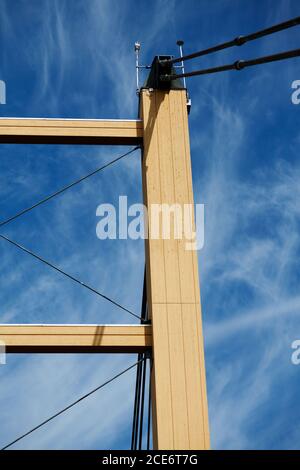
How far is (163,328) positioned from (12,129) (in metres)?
2.84

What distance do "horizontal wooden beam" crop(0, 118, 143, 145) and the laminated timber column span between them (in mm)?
227

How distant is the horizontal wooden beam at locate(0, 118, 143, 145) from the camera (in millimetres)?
8805

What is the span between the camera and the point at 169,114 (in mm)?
8961

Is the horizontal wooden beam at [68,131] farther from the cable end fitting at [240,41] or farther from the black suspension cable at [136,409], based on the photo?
the black suspension cable at [136,409]

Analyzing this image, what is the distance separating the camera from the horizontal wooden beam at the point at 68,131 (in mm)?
8805

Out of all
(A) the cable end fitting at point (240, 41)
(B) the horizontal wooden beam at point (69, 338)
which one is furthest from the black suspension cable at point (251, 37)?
(B) the horizontal wooden beam at point (69, 338)

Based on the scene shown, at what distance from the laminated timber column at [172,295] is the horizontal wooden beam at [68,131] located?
227 mm

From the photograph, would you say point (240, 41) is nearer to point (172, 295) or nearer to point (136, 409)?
point (172, 295)

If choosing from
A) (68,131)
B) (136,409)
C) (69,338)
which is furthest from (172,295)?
(68,131)

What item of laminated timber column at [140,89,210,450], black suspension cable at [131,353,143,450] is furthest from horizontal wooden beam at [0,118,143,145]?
black suspension cable at [131,353,143,450]

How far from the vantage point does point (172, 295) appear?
26.1 ft
